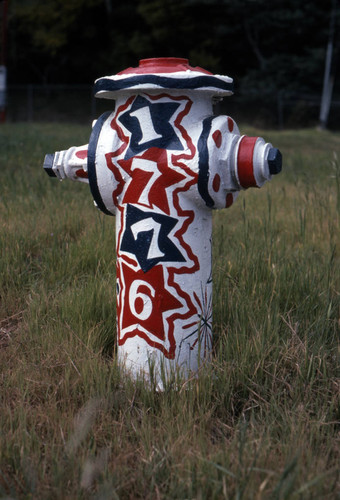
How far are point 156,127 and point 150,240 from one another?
354 millimetres

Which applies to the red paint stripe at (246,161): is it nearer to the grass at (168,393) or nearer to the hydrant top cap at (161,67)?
the hydrant top cap at (161,67)

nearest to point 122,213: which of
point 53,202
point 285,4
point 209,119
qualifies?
point 209,119

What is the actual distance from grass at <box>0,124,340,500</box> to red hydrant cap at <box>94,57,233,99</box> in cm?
74

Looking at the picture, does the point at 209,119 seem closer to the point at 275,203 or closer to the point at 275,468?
the point at 275,468

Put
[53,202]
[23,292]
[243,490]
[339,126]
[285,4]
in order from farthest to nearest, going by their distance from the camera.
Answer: [339,126] → [285,4] → [53,202] → [23,292] → [243,490]

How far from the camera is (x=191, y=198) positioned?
1774 mm

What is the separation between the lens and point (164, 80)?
1.73 m

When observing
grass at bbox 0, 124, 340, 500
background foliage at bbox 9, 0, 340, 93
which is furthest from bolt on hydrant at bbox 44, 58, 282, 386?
background foliage at bbox 9, 0, 340, 93

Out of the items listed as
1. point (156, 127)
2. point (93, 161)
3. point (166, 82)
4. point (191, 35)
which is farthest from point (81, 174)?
point (191, 35)

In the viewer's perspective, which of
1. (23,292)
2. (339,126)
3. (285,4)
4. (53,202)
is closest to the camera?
(23,292)

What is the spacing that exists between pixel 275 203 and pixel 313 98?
63.5 feet

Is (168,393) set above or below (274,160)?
below

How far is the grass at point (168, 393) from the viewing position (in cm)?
129

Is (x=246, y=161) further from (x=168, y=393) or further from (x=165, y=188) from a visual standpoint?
(x=168, y=393)
